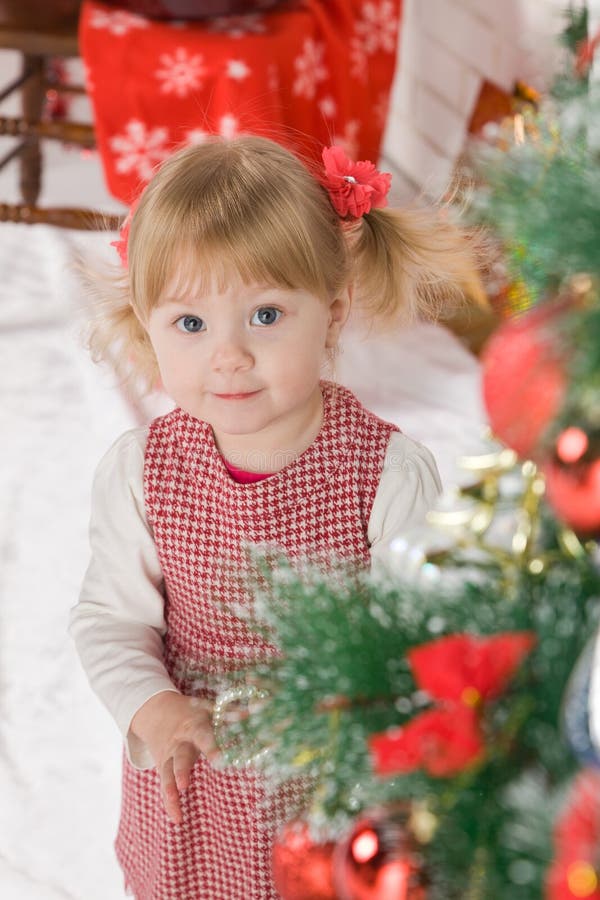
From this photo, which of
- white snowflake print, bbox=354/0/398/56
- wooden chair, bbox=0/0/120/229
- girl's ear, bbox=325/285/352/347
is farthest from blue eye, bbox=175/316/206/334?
white snowflake print, bbox=354/0/398/56

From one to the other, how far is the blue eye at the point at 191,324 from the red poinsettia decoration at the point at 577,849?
1.56 ft

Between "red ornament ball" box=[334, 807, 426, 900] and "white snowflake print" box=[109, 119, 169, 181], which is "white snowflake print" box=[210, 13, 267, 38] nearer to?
"white snowflake print" box=[109, 119, 169, 181]

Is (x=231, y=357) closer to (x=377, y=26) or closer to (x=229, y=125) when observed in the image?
(x=229, y=125)

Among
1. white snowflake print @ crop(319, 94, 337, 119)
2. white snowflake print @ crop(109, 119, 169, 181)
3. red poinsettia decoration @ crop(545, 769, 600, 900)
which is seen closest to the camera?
red poinsettia decoration @ crop(545, 769, 600, 900)

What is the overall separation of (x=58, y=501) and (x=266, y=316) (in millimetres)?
875

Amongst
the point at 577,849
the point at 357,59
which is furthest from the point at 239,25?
the point at 577,849

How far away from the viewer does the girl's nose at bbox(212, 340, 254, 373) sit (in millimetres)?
732

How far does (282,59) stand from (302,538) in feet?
3.76

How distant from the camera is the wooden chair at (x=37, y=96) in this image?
180 centimetres

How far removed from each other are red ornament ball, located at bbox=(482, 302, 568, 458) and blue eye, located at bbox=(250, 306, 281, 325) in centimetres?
37

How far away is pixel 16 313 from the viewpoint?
1.97 meters

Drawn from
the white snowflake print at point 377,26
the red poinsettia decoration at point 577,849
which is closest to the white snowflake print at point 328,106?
the white snowflake print at point 377,26

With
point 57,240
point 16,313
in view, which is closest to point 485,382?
point 16,313

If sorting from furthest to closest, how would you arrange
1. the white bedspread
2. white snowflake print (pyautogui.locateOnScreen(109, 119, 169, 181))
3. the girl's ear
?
white snowflake print (pyautogui.locateOnScreen(109, 119, 169, 181)) → the white bedspread → the girl's ear
